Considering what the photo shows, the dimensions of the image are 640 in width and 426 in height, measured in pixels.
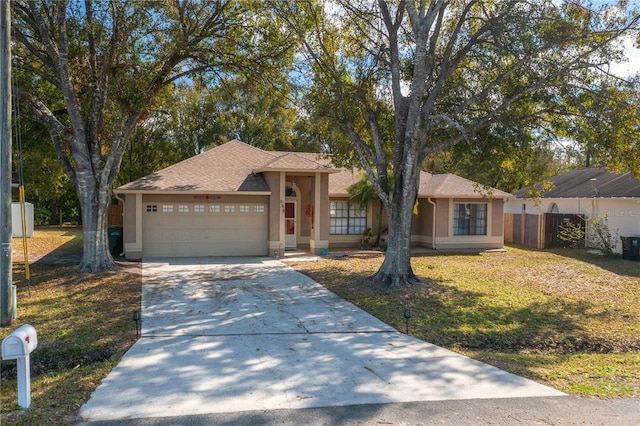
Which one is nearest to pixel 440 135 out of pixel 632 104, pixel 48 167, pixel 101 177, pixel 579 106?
pixel 579 106

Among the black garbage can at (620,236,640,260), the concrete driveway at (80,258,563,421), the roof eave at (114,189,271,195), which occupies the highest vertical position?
the roof eave at (114,189,271,195)

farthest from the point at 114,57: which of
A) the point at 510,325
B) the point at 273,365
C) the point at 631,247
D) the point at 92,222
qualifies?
the point at 631,247

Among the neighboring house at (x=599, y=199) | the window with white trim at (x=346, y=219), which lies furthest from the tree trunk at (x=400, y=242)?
the window with white trim at (x=346, y=219)

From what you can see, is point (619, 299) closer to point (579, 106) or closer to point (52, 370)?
point (579, 106)

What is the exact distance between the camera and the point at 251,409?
511 cm

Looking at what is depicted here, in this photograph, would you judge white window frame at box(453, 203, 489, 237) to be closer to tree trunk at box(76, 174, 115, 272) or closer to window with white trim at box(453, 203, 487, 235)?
window with white trim at box(453, 203, 487, 235)

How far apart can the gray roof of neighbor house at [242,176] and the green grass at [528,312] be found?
3.82m

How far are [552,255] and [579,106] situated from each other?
9.81m

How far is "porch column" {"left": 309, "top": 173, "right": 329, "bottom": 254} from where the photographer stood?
19031 mm

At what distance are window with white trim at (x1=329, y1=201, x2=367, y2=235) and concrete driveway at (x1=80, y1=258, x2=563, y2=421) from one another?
10.9 metres

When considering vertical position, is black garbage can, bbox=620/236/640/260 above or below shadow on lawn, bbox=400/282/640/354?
above

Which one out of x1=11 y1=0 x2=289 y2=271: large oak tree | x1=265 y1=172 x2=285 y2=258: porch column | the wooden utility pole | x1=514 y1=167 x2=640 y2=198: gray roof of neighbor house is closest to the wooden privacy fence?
A: x1=514 y1=167 x2=640 y2=198: gray roof of neighbor house

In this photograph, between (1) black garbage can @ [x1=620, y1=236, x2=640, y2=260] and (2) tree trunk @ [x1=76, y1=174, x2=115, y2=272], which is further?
(1) black garbage can @ [x1=620, y1=236, x2=640, y2=260]

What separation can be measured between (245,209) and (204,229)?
1.70m
